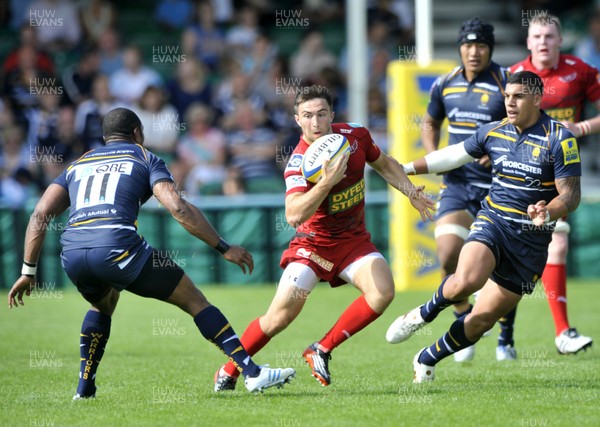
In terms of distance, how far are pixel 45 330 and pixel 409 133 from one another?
5.84m

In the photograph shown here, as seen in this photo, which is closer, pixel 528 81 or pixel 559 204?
pixel 559 204

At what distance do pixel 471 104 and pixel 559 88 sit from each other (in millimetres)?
800

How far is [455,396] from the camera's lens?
268 inches

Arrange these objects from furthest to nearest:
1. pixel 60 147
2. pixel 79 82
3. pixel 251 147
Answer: pixel 79 82 < pixel 251 147 < pixel 60 147

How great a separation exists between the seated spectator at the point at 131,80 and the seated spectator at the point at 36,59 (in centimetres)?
114

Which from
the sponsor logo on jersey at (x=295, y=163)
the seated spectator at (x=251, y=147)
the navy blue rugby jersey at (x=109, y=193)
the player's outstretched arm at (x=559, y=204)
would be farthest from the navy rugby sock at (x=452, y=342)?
the seated spectator at (x=251, y=147)

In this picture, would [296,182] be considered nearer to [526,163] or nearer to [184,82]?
[526,163]

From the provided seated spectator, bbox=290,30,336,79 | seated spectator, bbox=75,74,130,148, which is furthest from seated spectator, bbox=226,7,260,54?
seated spectator, bbox=75,74,130,148

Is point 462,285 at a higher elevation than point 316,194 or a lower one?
lower

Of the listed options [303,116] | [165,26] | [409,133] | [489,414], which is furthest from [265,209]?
[489,414]

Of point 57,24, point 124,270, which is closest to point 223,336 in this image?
point 124,270

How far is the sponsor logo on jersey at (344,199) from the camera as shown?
23.8 ft

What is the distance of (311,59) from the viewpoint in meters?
18.8

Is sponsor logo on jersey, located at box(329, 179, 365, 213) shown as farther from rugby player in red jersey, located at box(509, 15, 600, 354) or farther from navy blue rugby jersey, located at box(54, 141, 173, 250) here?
rugby player in red jersey, located at box(509, 15, 600, 354)
